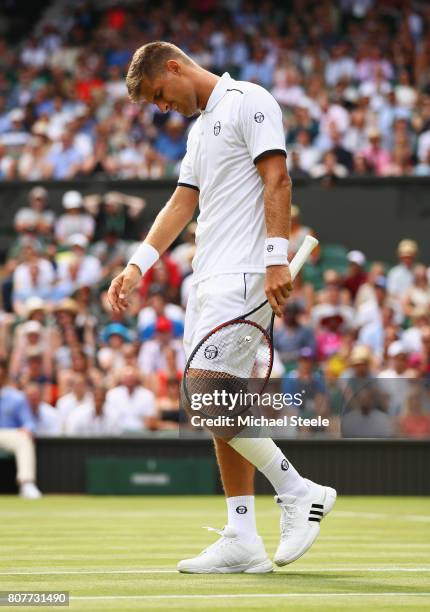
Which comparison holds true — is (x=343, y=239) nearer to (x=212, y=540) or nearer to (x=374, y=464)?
(x=374, y=464)

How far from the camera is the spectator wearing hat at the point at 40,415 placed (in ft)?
50.3

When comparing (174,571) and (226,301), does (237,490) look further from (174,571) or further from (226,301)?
(226,301)

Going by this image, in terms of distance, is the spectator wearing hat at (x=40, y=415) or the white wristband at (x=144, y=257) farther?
the spectator wearing hat at (x=40, y=415)

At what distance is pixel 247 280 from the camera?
6012mm

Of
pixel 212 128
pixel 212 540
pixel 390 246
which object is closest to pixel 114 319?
pixel 390 246

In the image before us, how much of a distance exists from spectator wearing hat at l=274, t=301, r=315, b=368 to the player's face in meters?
9.33

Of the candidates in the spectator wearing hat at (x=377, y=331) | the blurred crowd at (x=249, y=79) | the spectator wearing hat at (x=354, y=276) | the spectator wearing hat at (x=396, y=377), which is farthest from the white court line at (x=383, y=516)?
the blurred crowd at (x=249, y=79)

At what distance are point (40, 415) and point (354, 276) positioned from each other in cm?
394

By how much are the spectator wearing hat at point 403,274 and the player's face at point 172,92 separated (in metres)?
10.5

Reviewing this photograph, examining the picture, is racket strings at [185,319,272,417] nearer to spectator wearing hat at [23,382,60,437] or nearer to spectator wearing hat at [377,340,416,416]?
spectator wearing hat at [377,340,416,416]

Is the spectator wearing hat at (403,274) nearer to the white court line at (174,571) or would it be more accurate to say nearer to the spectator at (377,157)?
the spectator at (377,157)

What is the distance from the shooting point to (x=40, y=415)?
15484mm

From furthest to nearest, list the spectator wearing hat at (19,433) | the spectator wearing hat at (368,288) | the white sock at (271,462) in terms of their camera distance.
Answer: the spectator wearing hat at (368,288), the spectator wearing hat at (19,433), the white sock at (271,462)

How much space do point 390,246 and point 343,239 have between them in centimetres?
60
